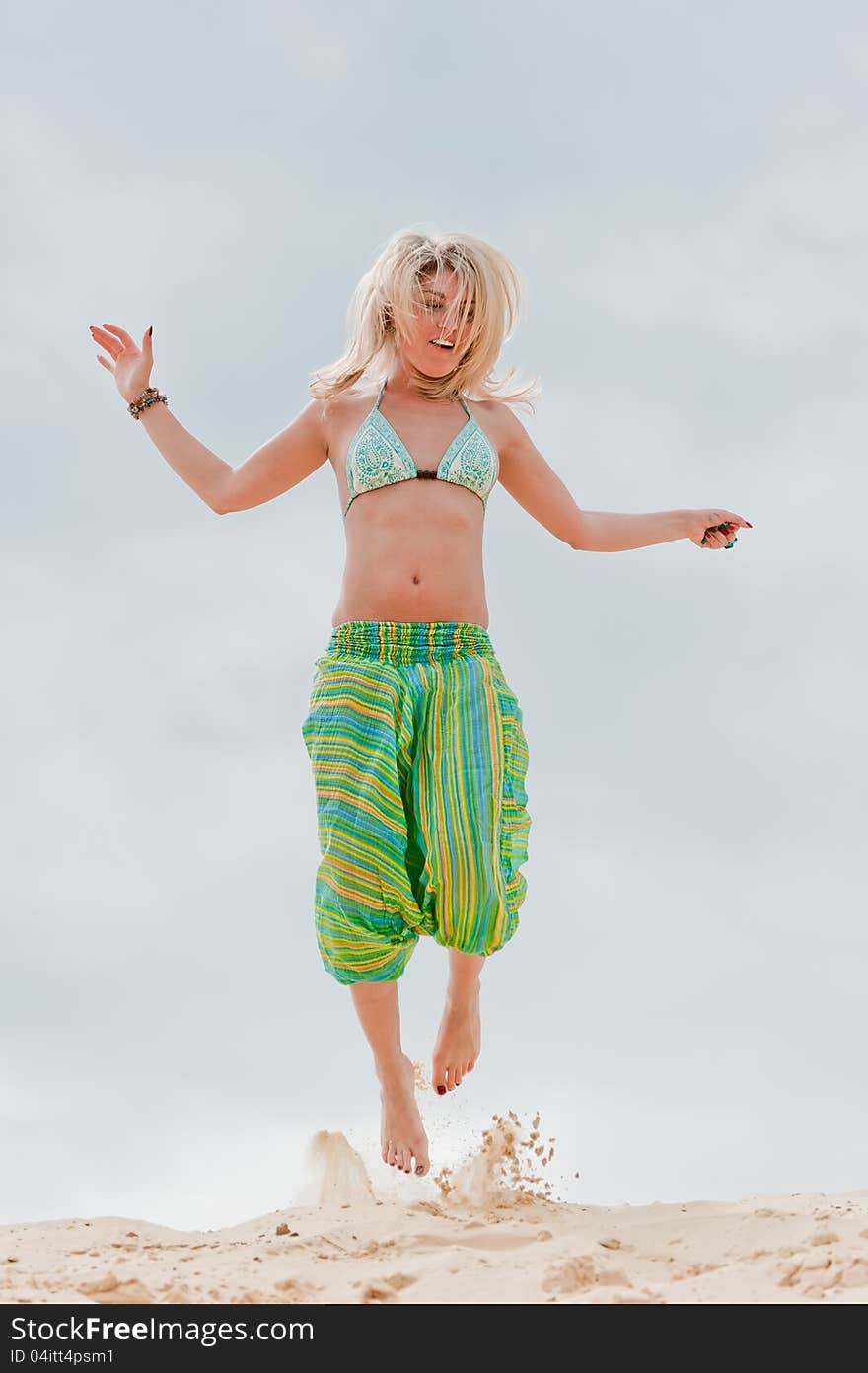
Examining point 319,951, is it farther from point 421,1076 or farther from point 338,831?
point 421,1076

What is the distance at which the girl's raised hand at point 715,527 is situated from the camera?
16.1 feet

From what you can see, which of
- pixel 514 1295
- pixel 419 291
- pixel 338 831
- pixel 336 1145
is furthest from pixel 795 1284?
pixel 419 291

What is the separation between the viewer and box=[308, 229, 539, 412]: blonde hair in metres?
4.51

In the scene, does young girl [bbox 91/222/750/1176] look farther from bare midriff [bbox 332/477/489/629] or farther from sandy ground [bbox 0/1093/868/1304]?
sandy ground [bbox 0/1093/868/1304]

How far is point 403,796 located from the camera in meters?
4.37

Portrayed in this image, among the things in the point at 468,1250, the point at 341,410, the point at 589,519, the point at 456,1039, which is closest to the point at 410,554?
the point at 341,410

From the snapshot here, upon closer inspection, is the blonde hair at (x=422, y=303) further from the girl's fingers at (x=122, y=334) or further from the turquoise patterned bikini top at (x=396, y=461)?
the girl's fingers at (x=122, y=334)

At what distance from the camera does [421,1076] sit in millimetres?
5047

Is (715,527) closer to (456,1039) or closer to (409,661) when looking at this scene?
(409,661)

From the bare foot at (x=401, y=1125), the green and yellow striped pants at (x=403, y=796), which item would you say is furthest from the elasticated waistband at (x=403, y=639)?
the bare foot at (x=401, y=1125)

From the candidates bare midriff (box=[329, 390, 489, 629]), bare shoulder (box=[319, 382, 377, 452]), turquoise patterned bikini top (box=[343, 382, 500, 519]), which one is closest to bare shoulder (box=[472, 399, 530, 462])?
turquoise patterned bikini top (box=[343, 382, 500, 519])

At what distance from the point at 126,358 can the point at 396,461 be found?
3.85 feet

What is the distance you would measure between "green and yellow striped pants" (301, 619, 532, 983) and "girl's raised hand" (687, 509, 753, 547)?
40.7 inches

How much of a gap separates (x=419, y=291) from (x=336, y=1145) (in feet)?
11.1
